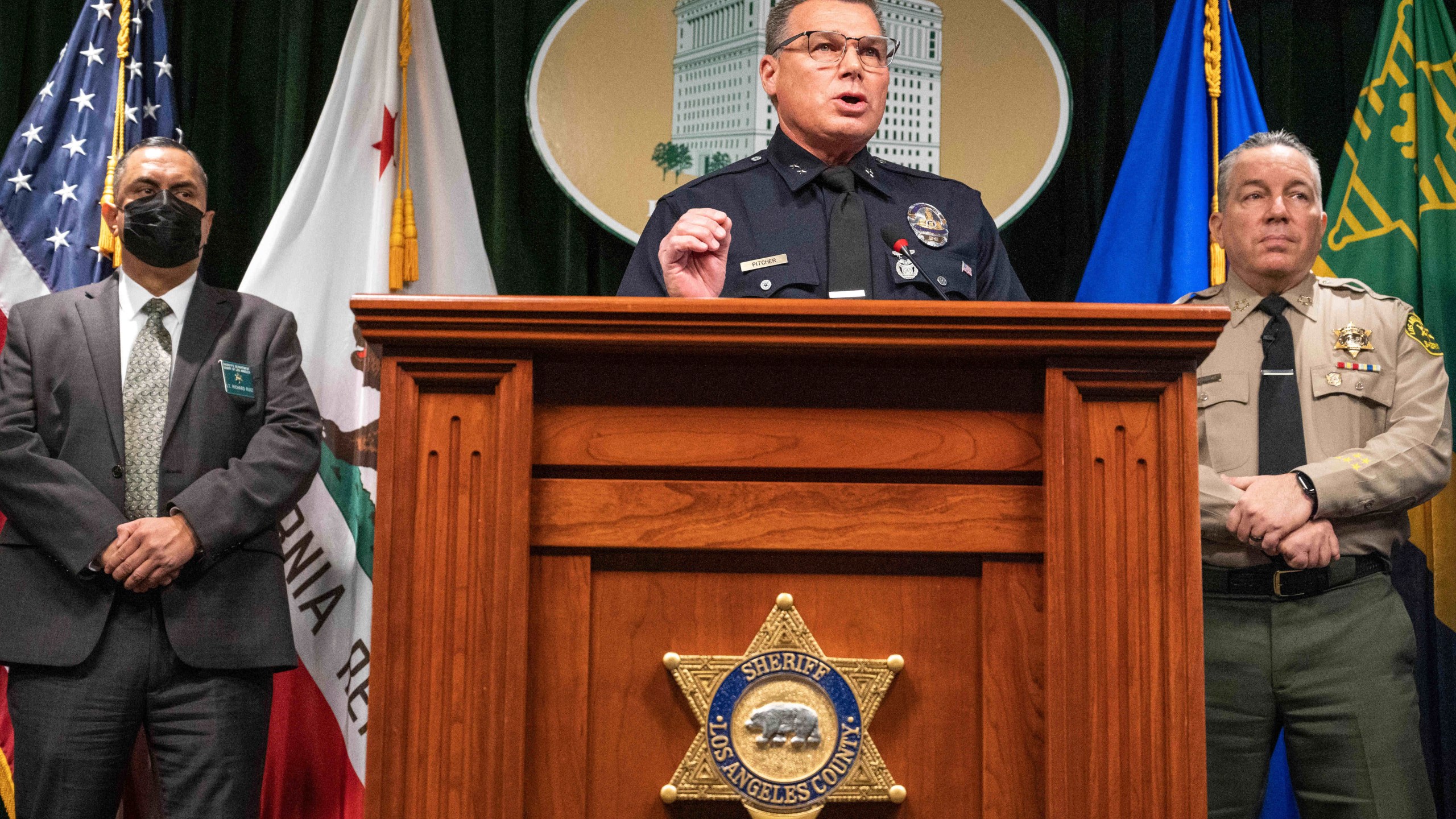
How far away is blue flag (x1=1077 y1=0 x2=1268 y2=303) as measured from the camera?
2.79 metres

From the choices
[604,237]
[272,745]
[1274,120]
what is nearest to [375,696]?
[272,745]

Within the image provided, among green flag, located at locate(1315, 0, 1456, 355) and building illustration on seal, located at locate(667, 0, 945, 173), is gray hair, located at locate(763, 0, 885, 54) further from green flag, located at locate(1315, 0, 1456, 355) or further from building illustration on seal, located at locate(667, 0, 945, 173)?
green flag, located at locate(1315, 0, 1456, 355)

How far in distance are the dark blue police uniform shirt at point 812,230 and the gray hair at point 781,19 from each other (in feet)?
0.51

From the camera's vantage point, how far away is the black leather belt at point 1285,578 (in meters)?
2.05

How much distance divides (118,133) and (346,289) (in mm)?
644

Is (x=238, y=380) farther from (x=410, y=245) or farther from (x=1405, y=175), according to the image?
(x=1405, y=175)

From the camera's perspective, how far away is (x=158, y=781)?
7.09 feet

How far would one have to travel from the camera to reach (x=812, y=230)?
166cm

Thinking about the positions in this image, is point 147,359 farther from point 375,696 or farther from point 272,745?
point 375,696

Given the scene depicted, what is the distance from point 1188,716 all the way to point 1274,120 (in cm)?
256

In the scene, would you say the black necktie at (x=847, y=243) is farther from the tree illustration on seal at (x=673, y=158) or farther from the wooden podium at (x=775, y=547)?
the tree illustration on seal at (x=673, y=158)

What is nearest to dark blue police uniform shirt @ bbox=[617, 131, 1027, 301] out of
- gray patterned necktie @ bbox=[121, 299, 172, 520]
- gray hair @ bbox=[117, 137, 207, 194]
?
gray patterned necktie @ bbox=[121, 299, 172, 520]

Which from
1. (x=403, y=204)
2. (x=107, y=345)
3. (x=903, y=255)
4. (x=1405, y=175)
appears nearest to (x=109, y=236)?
(x=107, y=345)

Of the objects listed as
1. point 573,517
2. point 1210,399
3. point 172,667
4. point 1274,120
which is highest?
point 1274,120
